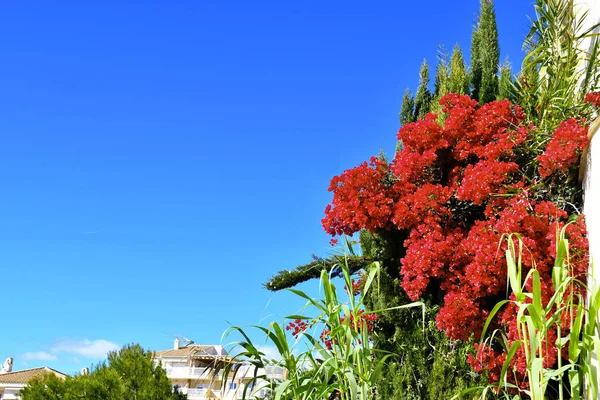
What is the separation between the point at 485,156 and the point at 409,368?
2.47 meters

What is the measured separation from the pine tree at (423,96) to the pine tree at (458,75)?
2.72 feet

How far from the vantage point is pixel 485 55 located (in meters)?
10.8

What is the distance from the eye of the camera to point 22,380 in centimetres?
3712

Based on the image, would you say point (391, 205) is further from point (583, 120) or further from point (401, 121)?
point (401, 121)

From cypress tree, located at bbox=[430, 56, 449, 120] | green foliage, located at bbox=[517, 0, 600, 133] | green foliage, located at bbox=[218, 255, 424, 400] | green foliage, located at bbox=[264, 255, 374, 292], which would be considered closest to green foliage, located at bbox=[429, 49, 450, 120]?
cypress tree, located at bbox=[430, 56, 449, 120]

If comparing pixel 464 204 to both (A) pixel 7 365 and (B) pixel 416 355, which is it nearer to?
(B) pixel 416 355

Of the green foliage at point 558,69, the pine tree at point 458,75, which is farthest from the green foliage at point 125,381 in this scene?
the green foliage at point 558,69

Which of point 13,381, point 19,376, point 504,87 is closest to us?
point 504,87

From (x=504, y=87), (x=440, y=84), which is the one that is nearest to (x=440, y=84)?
(x=440, y=84)

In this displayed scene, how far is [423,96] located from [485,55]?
1258mm

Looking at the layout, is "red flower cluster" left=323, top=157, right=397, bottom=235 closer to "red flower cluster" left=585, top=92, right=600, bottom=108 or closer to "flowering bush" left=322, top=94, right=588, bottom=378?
"flowering bush" left=322, top=94, right=588, bottom=378

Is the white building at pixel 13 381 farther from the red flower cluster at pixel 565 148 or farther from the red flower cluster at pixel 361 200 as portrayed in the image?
the red flower cluster at pixel 565 148

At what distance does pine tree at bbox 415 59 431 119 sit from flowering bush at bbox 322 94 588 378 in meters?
3.36

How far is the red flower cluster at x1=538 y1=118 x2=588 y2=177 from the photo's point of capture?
613 cm
